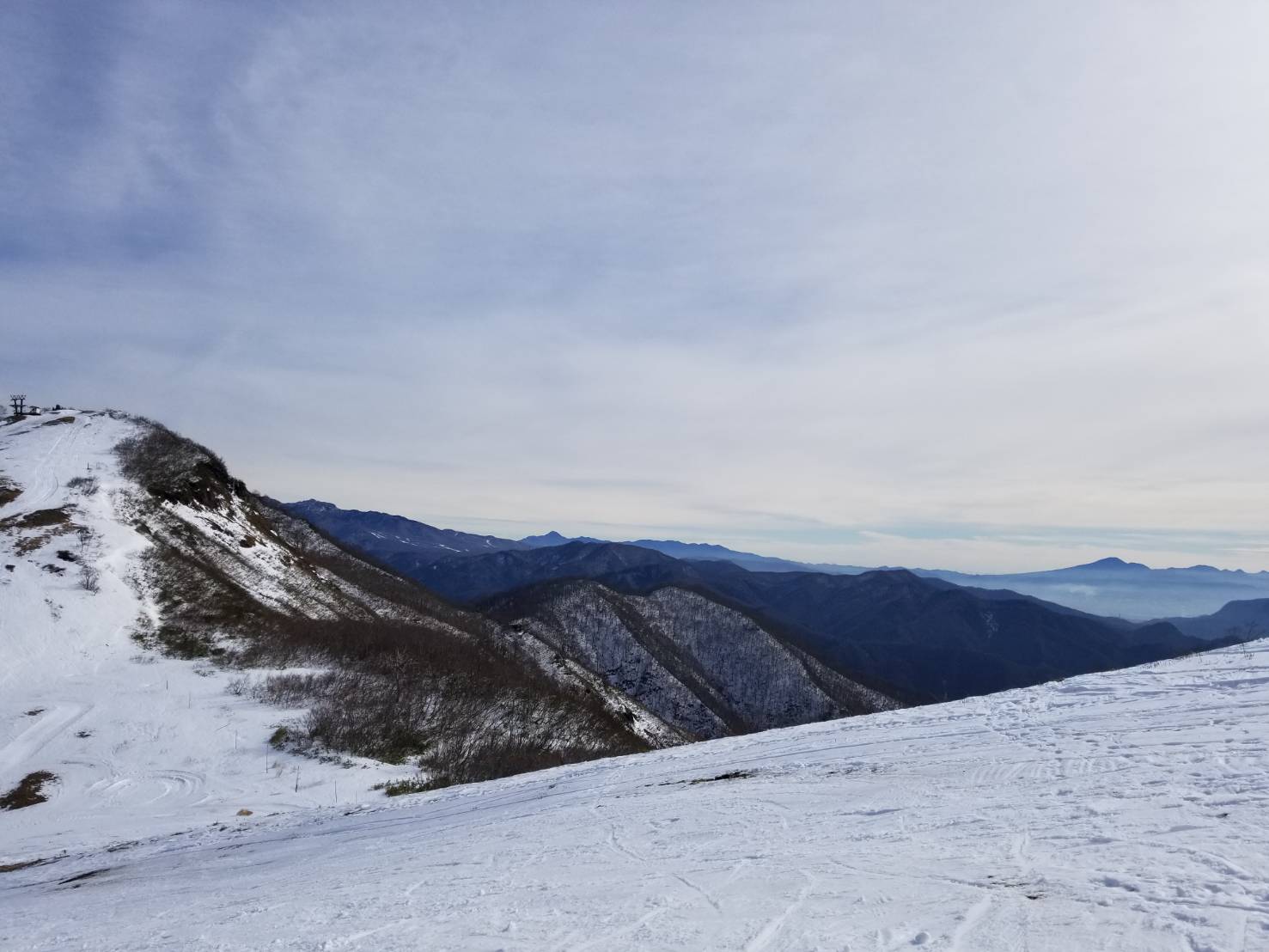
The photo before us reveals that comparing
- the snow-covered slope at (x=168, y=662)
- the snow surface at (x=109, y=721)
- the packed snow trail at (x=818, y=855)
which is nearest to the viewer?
the packed snow trail at (x=818, y=855)

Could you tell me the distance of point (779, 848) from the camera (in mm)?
8094

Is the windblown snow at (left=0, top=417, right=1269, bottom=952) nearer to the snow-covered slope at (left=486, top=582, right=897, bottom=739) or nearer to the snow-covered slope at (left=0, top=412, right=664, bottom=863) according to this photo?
the snow-covered slope at (left=0, top=412, right=664, bottom=863)

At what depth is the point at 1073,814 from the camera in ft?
24.7

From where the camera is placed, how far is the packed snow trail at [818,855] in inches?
221

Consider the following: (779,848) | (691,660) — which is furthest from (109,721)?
(691,660)

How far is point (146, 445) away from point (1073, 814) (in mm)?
64915

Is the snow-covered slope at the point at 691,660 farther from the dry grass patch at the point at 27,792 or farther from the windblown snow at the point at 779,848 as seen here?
the windblown snow at the point at 779,848

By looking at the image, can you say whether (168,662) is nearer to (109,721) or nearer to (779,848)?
(109,721)

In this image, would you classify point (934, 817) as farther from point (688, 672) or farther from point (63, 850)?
point (688, 672)

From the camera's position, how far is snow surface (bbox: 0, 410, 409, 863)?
19688 mm

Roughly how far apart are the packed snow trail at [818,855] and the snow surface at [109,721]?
515cm

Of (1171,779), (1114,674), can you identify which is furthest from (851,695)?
(1171,779)

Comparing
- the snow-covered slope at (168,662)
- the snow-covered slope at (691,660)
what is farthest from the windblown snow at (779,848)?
the snow-covered slope at (691,660)

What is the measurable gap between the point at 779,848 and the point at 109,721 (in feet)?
90.8
